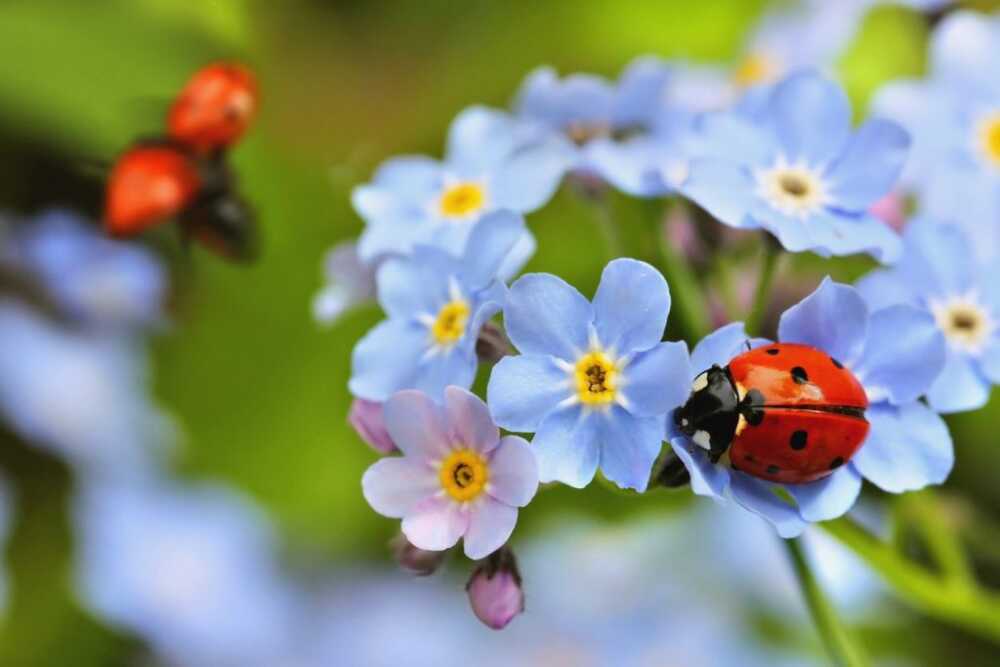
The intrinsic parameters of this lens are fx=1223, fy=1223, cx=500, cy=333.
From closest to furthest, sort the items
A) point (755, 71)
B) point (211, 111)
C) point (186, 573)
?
point (211, 111) → point (755, 71) → point (186, 573)

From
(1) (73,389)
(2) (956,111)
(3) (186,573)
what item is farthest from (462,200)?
(1) (73,389)

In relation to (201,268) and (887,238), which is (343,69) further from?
(887,238)

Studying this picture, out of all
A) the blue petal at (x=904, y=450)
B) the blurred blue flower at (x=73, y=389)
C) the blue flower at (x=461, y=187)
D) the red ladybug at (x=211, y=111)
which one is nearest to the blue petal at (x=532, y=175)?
the blue flower at (x=461, y=187)

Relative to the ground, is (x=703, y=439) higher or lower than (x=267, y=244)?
lower

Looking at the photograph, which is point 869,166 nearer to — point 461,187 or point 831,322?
point 831,322

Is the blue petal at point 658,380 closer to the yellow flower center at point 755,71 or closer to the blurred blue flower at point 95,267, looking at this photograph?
the yellow flower center at point 755,71

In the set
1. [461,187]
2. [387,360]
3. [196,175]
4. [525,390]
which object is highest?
[196,175]
